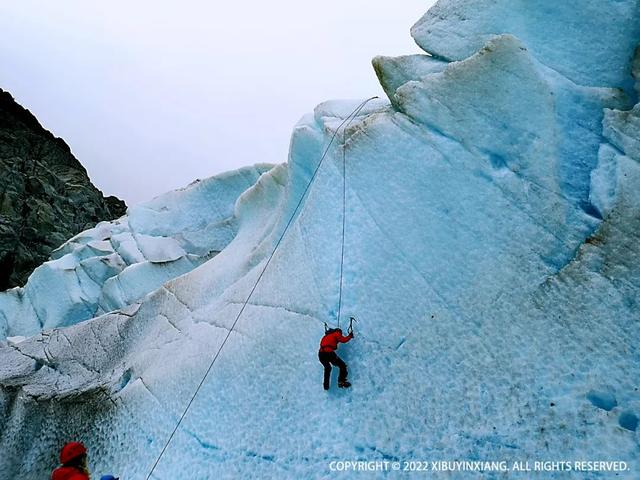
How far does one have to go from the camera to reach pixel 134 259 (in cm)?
1331

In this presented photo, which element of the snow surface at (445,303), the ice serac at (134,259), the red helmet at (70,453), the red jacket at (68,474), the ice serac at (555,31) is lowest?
the ice serac at (134,259)

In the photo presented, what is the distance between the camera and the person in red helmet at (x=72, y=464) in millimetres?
3475

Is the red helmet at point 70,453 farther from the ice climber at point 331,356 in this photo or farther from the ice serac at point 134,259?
the ice serac at point 134,259

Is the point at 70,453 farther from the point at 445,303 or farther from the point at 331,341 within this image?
the point at 445,303

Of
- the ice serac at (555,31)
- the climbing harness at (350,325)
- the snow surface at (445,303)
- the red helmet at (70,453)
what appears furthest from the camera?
the ice serac at (555,31)

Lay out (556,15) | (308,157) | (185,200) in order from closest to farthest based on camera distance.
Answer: (556,15)
(308,157)
(185,200)

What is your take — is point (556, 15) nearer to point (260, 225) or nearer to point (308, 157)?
point (308, 157)

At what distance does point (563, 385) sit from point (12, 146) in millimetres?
29216

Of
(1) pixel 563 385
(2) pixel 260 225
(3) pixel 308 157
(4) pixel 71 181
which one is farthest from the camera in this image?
(4) pixel 71 181

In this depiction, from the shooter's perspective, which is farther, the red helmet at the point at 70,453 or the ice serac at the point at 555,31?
the ice serac at the point at 555,31

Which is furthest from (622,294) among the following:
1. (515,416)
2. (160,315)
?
(160,315)

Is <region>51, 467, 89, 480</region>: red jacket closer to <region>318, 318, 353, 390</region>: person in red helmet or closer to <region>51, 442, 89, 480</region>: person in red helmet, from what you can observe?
<region>51, 442, 89, 480</region>: person in red helmet

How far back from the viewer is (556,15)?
593 centimetres

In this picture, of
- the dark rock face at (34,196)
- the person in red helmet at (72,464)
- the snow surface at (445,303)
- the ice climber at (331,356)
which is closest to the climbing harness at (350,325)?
the snow surface at (445,303)
